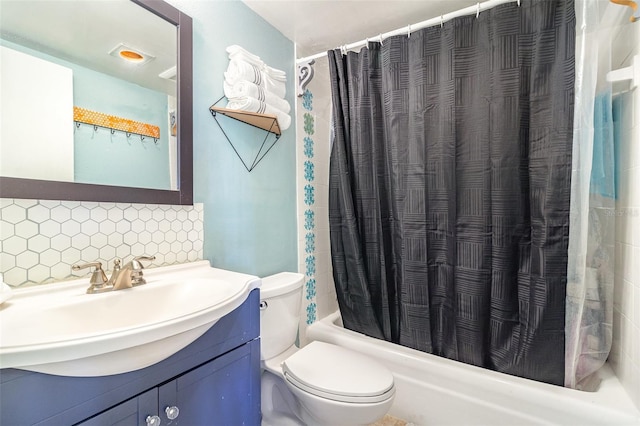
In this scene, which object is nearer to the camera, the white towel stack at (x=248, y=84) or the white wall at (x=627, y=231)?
the white wall at (x=627, y=231)

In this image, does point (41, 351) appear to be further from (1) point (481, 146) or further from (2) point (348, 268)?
(1) point (481, 146)

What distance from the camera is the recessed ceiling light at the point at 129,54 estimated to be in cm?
98

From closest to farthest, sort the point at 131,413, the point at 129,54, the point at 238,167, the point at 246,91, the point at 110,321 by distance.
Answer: the point at 131,413
the point at 110,321
the point at 129,54
the point at 246,91
the point at 238,167

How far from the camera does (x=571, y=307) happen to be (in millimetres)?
1106

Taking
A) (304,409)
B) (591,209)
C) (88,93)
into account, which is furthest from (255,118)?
(591,209)

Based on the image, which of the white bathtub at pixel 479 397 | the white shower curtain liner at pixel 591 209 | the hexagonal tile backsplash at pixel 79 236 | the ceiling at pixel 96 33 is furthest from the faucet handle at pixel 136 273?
the white shower curtain liner at pixel 591 209

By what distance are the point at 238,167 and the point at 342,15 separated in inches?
39.6

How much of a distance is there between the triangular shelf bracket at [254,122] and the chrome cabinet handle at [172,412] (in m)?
1.00

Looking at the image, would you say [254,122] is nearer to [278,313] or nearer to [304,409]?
[278,313]

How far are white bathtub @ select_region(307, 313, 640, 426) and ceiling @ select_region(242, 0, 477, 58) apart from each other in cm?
176

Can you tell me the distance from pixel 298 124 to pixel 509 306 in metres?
1.45

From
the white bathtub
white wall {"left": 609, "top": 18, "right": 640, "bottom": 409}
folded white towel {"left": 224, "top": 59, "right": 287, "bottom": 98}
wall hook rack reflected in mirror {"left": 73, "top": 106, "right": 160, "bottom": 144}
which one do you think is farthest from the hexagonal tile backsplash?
white wall {"left": 609, "top": 18, "right": 640, "bottom": 409}

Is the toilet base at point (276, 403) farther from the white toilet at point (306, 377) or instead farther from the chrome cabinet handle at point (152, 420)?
the chrome cabinet handle at point (152, 420)

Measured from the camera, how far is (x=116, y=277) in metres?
0.84
